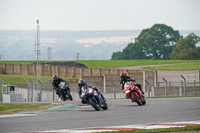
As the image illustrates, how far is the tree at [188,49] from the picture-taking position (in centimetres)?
9975

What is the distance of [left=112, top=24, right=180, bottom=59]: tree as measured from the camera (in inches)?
5069

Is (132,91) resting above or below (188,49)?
below

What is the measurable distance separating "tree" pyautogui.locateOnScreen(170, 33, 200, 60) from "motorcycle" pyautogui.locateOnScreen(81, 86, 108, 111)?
257 ft

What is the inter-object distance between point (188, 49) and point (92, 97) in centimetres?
8184

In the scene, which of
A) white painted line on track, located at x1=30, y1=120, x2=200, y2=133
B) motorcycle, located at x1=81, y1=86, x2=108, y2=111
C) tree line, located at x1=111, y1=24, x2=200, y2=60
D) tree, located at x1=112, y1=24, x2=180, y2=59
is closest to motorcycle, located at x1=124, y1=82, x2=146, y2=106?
motorcycle, located at x1=81, y1=86, x2=108, y2=111

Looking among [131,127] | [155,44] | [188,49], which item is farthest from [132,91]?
[155,44]

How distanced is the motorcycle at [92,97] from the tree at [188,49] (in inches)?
3088

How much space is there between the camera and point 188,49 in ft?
332

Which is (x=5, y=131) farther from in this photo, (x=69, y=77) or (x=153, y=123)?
(x=69, y=77)

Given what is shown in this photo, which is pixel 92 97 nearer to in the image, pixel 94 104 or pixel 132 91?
pixel 94 104

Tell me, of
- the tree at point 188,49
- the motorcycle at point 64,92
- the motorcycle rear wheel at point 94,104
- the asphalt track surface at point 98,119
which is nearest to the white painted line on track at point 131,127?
the asphalt track surface at point 98,119

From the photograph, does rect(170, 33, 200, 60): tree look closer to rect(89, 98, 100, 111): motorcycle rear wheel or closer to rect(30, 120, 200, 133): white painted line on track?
rect(89, 98, 100, 111): motorcycle rear wheel

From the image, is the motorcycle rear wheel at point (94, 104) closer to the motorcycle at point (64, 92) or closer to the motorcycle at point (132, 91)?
the motorcycle at point (132, 91)

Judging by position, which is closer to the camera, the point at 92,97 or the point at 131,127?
the point at 131,127
